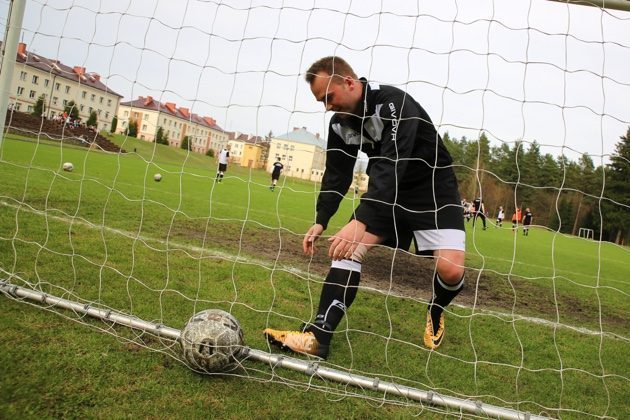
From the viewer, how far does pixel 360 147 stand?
3.27m

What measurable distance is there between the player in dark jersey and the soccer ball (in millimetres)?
445

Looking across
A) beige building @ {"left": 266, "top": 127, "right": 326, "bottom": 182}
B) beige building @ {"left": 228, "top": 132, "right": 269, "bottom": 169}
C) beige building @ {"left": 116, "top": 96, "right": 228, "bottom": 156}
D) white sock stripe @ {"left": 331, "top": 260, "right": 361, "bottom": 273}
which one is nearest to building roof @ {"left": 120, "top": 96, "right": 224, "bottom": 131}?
beige building @ {"left": 116, "top": 96, "right": 228, "bottom": 156}

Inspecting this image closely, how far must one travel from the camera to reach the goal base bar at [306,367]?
2.43 meters

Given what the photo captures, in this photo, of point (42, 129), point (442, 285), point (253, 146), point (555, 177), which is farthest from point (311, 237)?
point (42, 129)

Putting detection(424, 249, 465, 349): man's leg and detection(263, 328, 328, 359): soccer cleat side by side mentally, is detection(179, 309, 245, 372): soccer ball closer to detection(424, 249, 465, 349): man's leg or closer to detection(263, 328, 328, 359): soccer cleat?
detection(263, 328, 328, 359): soccer cleat

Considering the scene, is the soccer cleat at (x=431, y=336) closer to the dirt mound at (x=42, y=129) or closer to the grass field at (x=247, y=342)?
the grass field at (x=247, y=342)

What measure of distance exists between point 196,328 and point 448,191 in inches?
75.1

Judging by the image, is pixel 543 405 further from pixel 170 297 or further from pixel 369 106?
pixel 170 297

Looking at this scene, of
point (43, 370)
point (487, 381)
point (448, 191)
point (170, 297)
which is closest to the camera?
point (43, 370)

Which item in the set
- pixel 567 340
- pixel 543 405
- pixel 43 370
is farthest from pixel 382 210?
pixel 567 340

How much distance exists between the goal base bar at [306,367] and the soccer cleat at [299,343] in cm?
18

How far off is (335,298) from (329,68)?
1494 millimetres

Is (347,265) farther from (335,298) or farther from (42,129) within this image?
(42,129)

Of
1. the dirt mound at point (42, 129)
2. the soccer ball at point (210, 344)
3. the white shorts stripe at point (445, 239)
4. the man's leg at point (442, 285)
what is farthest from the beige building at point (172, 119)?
the man's leg at point (442, 285)
